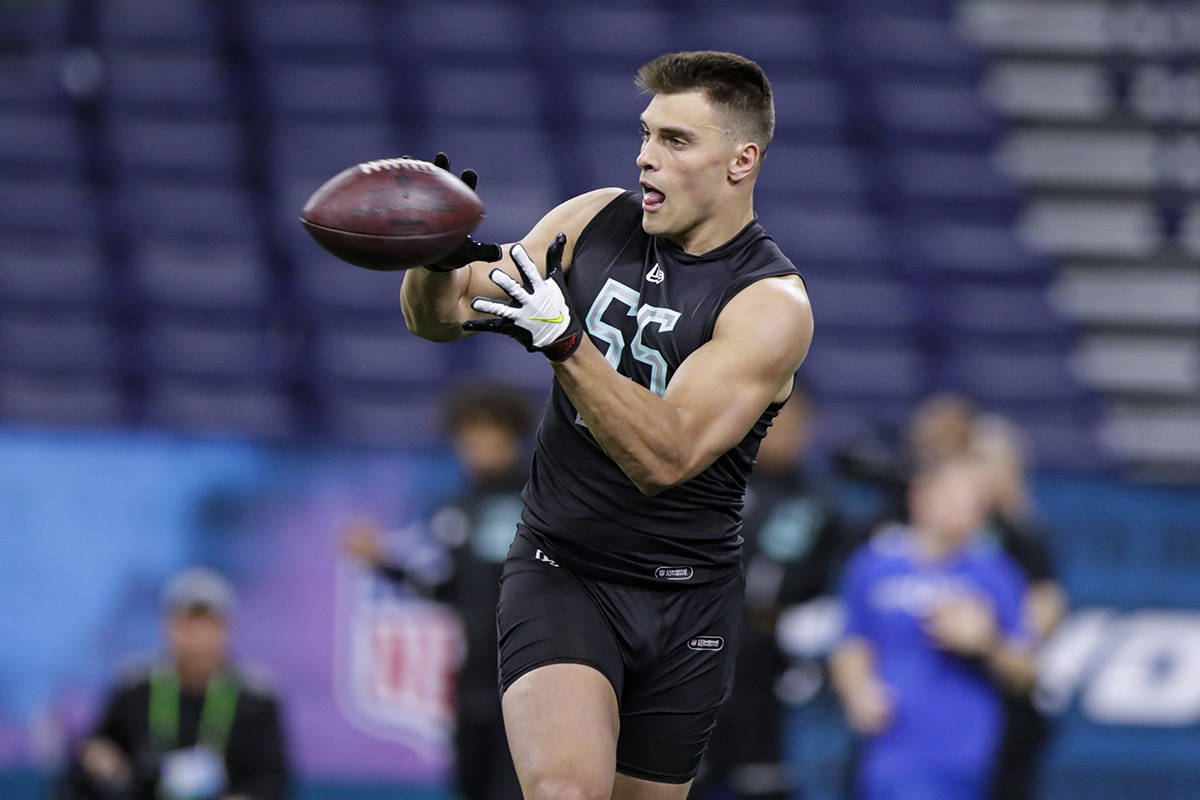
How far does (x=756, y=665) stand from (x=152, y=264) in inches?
192

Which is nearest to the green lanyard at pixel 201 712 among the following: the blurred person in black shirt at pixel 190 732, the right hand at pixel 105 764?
the blurred person in black shirt at pixel 190 732

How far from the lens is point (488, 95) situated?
12.0m

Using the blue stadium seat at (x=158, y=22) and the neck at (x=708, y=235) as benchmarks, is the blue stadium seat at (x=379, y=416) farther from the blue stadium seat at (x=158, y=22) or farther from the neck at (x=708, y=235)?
the neck at (x=708, y=235)

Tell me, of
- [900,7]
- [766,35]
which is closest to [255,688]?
[766,35]

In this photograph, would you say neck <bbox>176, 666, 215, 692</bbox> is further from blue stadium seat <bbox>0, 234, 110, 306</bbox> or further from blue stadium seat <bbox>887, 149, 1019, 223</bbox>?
blue stadium seat <bbox>887, 149, 1019, 223</bbox>

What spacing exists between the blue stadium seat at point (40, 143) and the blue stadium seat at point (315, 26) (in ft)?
4.66

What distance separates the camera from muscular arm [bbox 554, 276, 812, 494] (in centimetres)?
380

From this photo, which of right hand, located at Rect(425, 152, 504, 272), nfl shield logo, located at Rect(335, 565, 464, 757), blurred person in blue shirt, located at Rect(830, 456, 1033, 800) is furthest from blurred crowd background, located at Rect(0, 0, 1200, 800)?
right hand, located at Rect(425, 152, 504, 272)

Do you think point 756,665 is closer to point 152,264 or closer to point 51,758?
point 51,758

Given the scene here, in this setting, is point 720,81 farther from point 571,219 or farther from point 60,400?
point 60,400

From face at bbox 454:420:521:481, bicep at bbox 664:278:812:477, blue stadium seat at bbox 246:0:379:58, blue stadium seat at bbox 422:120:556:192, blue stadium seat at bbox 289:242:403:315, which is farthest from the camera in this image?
blue stadium seat at bbox 246:0:379:58

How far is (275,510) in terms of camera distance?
27.3 feet

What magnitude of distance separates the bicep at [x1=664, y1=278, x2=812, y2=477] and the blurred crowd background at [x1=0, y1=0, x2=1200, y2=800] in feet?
11.8

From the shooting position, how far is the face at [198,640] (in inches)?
296
